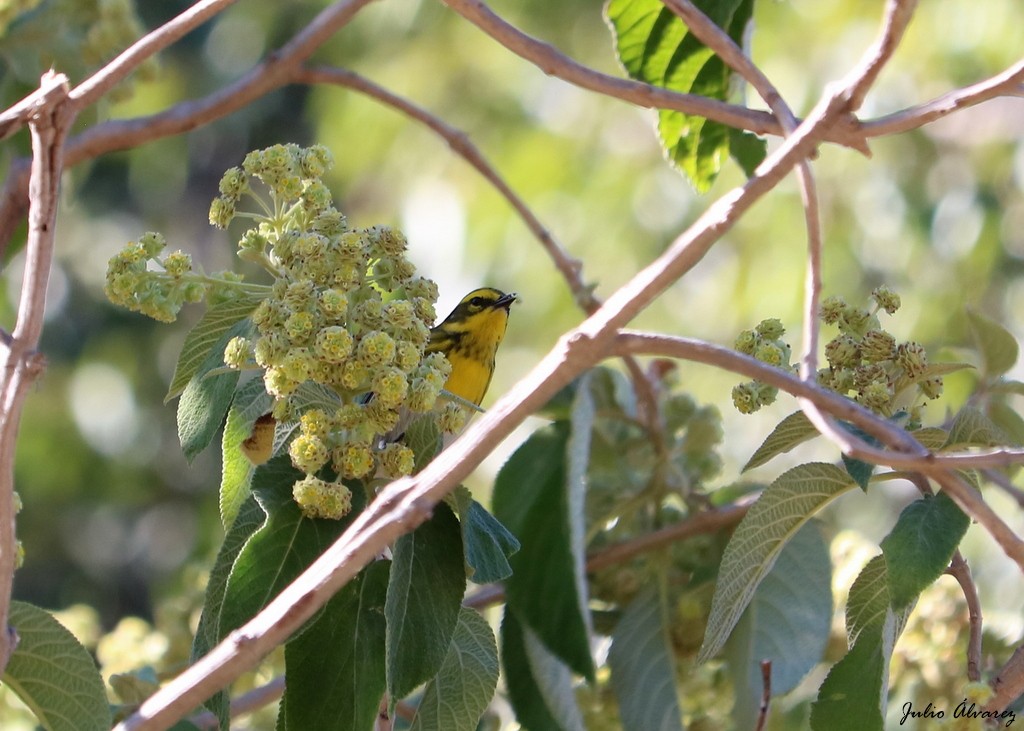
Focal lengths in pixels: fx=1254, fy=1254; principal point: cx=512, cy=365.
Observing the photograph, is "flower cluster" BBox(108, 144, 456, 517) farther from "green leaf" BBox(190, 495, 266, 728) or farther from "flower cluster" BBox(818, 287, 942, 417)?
"flower cluster" BBox(818, 287, 942, 417)

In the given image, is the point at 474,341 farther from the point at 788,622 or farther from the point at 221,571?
the point at 221,571

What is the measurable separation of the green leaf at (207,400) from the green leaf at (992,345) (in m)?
1.09

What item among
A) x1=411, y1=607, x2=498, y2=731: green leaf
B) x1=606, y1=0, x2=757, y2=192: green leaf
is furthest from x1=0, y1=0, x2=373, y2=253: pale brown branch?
x1=411, y1=607, x2=498, y2=731: green leaf

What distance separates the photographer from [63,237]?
11750mm

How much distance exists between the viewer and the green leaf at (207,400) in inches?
51.7

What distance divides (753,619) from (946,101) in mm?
997

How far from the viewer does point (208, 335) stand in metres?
1.39

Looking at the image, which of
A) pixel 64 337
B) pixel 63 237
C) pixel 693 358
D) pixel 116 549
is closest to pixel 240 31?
pixel 63 237

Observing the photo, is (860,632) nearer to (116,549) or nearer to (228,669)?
(228,669)

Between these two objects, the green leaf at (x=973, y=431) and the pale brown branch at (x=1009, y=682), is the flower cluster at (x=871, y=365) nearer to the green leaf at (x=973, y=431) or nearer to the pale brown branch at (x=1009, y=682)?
the green leaf at (x=973, y=431)

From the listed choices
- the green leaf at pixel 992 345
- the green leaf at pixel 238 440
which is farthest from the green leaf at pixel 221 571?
the green leaf at pixel 992 345

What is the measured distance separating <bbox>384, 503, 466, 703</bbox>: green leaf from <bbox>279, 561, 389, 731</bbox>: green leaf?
0.07m

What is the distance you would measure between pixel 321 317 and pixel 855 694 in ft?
2.26

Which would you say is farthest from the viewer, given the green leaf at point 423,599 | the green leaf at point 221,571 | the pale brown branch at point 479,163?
the pale brown branch at point 479,163
